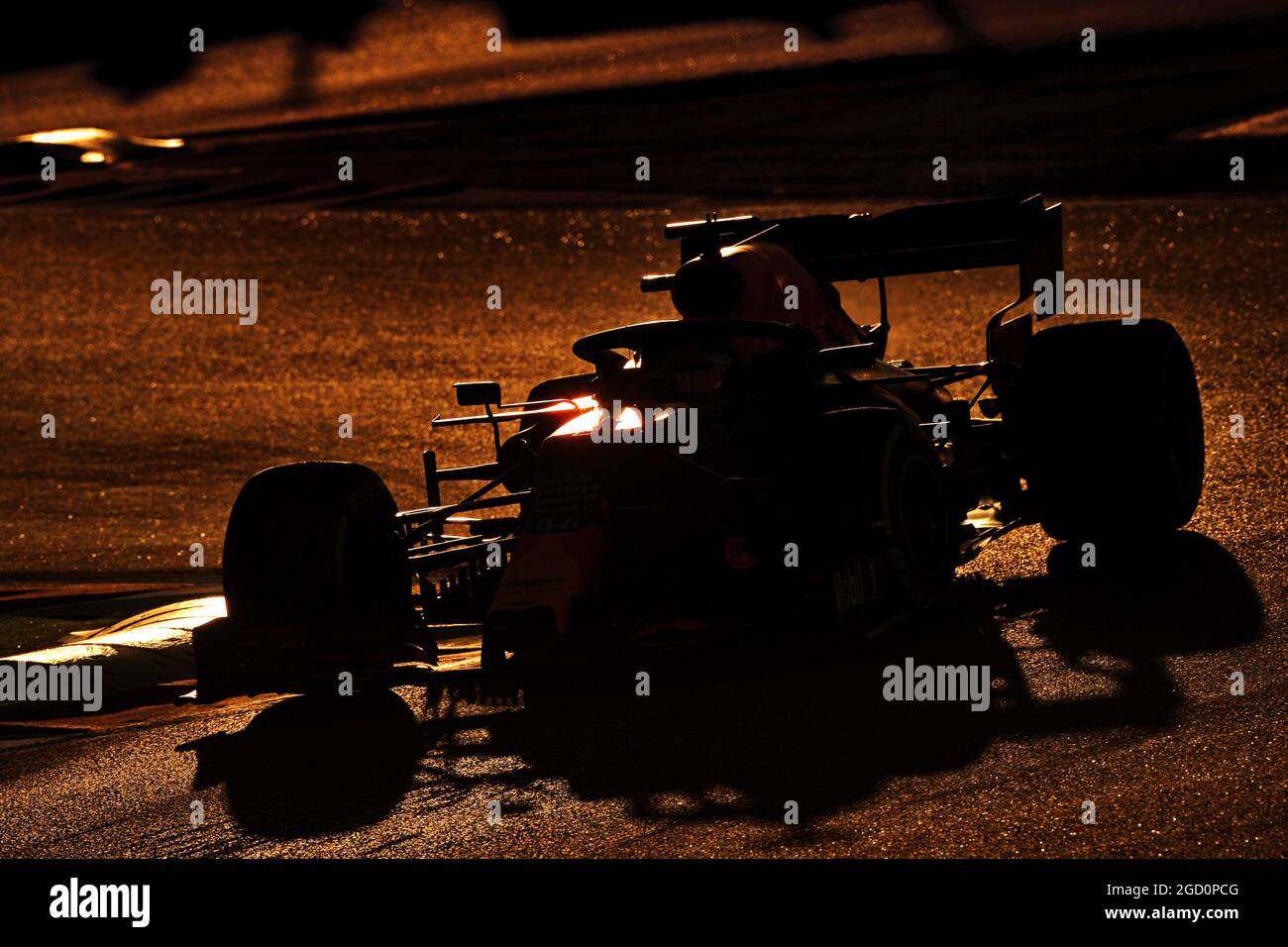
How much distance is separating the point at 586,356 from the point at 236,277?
43.7 ft

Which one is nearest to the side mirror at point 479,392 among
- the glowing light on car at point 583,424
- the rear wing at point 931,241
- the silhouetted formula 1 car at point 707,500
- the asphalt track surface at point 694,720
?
the silhouetted formula 1 car at point 707,500

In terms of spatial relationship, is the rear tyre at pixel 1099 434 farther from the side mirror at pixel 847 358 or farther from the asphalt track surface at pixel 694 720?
the side mirror at pixel 847 358

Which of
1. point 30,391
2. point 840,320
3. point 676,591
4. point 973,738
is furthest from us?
point 30,391

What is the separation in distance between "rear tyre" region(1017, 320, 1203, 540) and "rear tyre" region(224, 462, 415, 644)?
9.80 feet

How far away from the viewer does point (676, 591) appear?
7254mm

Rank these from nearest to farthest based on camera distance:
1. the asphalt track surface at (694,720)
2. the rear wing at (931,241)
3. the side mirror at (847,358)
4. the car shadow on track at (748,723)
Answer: the asphalt track surface at (694,720)
the car shadow on track at (748,723)
the side mirror at (847,358)
the rear wing at (931,241)

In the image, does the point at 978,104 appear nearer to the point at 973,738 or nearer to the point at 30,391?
the point at 30,391

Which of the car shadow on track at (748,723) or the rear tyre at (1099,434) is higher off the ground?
the rear tyre at (1099,434)

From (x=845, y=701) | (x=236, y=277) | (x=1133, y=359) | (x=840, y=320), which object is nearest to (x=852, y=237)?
(x=840, y=320)

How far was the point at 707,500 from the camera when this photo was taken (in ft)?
23.8

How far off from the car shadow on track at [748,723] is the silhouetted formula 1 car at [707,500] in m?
0.21

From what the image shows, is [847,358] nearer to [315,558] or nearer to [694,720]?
[694,720]

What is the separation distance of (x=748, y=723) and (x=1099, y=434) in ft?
9.78

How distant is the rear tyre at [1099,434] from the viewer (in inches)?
347
